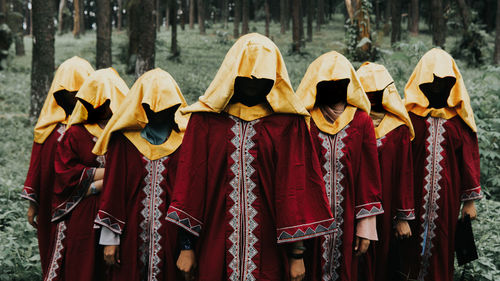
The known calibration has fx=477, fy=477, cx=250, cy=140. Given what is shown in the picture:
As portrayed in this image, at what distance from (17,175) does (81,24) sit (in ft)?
111

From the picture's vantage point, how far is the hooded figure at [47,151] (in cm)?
439

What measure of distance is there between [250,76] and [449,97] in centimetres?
238

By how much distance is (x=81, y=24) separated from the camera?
3925 cm

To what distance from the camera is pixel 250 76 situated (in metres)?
3.11

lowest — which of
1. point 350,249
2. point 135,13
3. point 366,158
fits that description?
point 350,249

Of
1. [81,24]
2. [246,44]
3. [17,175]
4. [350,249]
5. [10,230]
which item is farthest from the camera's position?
[81,24]

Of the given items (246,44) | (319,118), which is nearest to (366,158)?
(319,118)

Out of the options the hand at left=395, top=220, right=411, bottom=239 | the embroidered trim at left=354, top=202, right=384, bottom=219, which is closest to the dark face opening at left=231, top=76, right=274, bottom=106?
the embroidered trim at left=354, top=202, right=384, bottom=219

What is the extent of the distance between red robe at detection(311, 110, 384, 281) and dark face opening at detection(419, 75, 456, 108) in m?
1.14

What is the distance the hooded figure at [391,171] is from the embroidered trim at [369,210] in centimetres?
51

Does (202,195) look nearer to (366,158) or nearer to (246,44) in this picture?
(246,44)

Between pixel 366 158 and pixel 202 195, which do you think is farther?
pixel 366 158

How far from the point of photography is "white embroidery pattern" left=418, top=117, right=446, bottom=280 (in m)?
4.50

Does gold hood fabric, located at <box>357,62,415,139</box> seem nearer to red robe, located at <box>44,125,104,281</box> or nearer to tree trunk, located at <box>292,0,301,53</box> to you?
red robe, located at <box>44,125,104,281</box>
